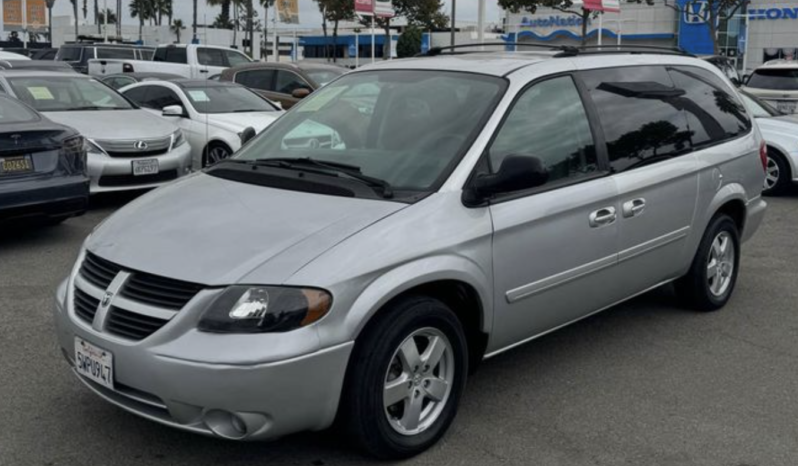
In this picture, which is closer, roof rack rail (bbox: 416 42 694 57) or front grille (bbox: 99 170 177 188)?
roof rack rail (bbox: 416 42 694 57)

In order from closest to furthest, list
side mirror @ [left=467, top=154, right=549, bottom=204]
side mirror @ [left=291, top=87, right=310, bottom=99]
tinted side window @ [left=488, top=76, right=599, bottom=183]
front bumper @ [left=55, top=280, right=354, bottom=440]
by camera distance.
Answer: front bumper @ [left=55, top=280, right=354, bottom=440] → side mirror @ [left=467, top=154, right=549, bottom=204] → tinted side window @ [left=488, top=76, right=599, bottom=183] → side mirror @ [left=291, top=87, right=310, bottom=99]

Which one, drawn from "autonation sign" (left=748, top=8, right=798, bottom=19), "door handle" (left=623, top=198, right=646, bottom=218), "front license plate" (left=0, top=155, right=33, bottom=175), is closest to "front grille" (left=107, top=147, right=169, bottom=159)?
"front license plate" (left=0, top=155, right=33, bottom=175)

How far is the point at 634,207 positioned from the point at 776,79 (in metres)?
13.2

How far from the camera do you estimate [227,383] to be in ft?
10.7

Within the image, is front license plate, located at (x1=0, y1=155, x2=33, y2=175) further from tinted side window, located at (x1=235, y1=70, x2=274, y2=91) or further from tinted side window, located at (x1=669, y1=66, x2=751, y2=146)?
tinted side window, located at (x1=235, y1=70, x2=274, y2=91)

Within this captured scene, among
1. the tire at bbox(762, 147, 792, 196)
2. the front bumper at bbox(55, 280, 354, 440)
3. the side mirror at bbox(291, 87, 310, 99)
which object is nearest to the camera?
the front bumper at bbox(55, 280, 354, 440)

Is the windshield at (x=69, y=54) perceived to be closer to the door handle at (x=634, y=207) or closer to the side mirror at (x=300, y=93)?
→ the side mirror at (x=300, y=93)

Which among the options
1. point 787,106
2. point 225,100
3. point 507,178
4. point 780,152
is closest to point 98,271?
point 507,178

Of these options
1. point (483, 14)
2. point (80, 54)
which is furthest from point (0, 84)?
point (80, 54)

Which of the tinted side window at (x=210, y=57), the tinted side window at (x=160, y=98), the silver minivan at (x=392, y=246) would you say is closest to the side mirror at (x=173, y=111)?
the tinted side window at (x=160, y=98)

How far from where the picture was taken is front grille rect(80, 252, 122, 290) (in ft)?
12.1

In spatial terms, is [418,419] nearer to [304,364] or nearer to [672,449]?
[304,364]

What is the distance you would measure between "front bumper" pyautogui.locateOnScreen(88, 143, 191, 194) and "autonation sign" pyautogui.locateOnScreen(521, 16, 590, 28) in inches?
1912

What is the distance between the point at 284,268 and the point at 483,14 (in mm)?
19724
